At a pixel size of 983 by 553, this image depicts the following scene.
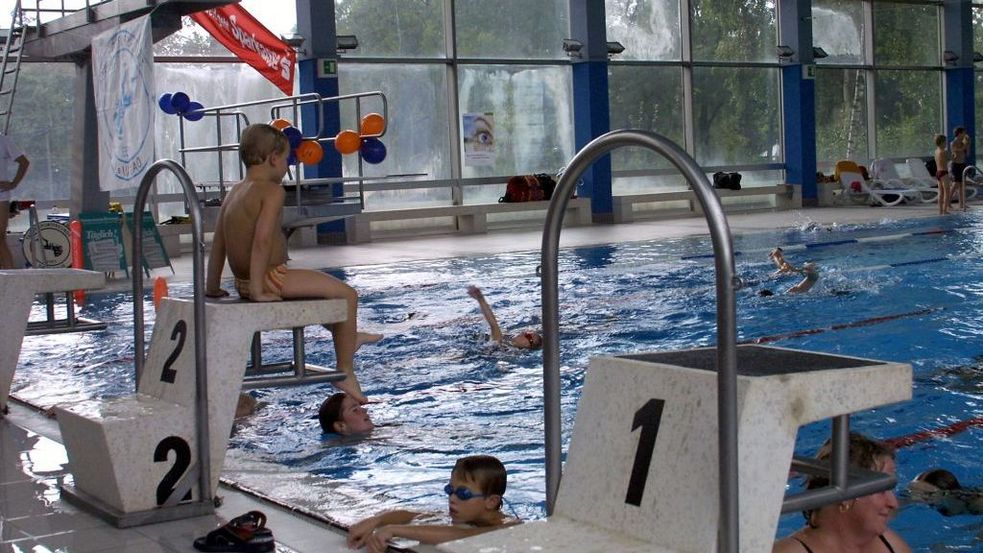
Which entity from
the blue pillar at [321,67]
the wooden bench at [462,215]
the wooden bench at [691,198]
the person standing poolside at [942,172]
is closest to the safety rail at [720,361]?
the blue pillar at [321,67]

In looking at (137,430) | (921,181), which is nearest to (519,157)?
(921,181)

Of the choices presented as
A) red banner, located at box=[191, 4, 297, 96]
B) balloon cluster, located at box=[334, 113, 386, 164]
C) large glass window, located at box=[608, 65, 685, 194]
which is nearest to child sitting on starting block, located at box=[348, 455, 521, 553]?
balloon cluster, located at box=[334, 113, 386, 164]

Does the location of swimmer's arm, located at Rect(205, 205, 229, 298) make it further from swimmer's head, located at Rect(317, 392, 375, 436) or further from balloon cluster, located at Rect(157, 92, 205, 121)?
balloon cluster, located at Rect(157, 92, 205, 121)

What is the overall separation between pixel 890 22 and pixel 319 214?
21.0m

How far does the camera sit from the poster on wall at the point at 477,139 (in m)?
20.9

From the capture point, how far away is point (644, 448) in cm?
232

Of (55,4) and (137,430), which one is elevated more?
(55,4)

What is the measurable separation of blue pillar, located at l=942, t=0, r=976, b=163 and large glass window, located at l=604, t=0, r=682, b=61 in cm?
796

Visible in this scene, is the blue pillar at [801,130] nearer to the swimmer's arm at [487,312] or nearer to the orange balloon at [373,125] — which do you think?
the orange balloon at [373,125]

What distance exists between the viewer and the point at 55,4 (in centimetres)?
1284

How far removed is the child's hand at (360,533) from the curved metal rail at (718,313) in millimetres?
1023

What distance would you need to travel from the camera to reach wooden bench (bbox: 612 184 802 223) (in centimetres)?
2164

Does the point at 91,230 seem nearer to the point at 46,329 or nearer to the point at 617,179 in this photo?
the point at 46,329

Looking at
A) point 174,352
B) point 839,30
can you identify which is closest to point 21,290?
point 174,352
